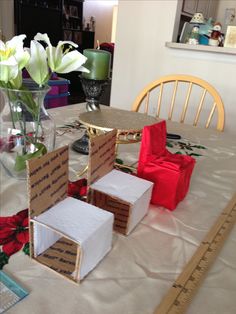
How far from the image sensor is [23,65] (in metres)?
0.55

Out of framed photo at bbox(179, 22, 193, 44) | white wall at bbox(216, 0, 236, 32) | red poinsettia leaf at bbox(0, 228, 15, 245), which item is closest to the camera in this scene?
red poinsettia leaf at bbox(0, 228, 15, 245)

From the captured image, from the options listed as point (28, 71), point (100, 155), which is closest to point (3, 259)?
point (100, 155)

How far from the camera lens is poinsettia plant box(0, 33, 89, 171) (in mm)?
534

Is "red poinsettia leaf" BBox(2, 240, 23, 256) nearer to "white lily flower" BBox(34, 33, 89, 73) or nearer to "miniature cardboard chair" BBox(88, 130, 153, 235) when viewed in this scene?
"miniature cardboard chair" BBox(88, 130, 153, 235)

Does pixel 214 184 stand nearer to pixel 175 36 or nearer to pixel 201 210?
pixel 201 210

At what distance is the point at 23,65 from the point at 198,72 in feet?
6.89

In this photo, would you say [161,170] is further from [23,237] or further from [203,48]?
[203,48]

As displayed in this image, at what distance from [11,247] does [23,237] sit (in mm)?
29

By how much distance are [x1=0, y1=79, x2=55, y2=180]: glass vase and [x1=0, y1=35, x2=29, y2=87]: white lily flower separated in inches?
2.0

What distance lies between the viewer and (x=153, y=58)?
2568 mm

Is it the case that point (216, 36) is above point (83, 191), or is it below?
above

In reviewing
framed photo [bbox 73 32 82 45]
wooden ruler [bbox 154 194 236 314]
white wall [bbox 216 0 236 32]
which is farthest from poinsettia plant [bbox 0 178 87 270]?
framed photo [bbox 73 32 82 45]

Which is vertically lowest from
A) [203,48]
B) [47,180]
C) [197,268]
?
[197,268]

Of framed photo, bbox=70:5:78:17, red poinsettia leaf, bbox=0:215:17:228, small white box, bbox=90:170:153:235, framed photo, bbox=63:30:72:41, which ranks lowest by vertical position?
red poinsettia leaf, bbox=0:215:17:228
